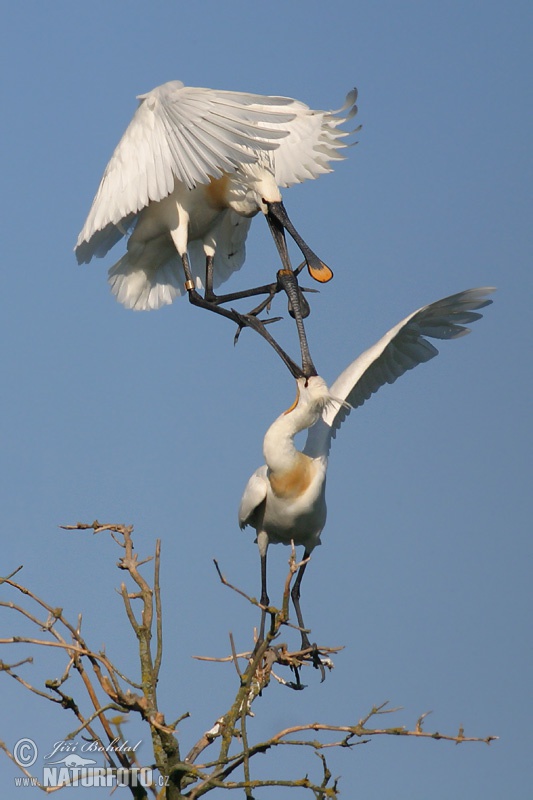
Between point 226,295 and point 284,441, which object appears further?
point 226,295

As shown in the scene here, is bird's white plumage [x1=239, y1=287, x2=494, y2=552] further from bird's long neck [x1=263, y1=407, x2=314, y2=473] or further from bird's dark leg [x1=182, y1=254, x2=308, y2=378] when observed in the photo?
bird's dark leg [x1=182, y1=254, x2=308, y2=378]

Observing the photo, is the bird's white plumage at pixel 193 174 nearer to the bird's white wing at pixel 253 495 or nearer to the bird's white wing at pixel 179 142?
the bird's white wing at pixel 179 142

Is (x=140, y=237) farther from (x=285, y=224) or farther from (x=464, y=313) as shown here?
(x=464, y=313)

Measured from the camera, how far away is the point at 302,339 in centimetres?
917

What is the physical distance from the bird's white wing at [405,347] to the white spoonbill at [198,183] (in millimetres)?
825

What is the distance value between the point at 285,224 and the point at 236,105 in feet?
4.30

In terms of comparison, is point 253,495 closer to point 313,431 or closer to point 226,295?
point 313,431

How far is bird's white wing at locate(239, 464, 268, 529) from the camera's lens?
8.18 meters

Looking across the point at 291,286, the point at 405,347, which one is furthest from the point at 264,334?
the point at 405,347

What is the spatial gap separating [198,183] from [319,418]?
2640mm

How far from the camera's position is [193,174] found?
368 inches

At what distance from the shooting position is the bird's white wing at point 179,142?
9211 millimetres

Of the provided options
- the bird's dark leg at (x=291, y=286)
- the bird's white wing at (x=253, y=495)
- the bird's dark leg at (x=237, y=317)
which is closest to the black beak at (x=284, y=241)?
the bird's dark leg at (x=291, y=286)

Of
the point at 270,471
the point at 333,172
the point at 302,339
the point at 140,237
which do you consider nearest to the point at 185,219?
the point at 140,237
